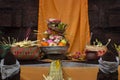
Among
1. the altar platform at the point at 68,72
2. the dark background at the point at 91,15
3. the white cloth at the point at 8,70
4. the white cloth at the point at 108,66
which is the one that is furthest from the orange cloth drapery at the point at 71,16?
the white cloth at the point at 8,70

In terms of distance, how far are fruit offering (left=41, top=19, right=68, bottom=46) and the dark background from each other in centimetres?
87

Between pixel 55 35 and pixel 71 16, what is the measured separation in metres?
0.93

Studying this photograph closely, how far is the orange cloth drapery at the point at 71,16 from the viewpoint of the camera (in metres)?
5.64

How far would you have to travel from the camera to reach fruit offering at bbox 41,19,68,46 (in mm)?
4723

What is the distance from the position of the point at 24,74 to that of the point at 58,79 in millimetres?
405

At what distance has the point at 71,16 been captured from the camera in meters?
5.68

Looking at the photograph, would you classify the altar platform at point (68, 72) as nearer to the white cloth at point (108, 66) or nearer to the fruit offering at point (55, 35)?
the white cloth at point (108, 66)

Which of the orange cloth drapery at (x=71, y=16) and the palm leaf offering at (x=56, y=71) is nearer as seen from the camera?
the palm leaf offering at (x=56, y=71)

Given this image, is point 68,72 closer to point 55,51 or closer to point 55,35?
point 55,51

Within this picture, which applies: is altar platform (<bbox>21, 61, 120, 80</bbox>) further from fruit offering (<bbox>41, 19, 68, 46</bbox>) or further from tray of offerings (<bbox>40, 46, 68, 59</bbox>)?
fruit offering (<bbox>41, 19, 68, 46</bbox>)

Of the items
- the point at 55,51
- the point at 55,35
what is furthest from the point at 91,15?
the point at 55,51

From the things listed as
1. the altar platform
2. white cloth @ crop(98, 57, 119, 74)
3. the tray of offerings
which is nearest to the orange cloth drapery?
the tray of offerings

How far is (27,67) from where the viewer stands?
4414 mm

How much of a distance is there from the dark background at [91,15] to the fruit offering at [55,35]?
87 centimetres
